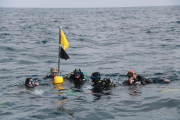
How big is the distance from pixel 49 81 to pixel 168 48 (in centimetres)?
1344

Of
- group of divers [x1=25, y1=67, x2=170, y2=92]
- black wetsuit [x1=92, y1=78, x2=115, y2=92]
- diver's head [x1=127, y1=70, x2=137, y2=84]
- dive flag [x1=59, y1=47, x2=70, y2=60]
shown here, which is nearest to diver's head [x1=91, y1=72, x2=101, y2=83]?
group of divers [x1=25, y1=67, x2=170, y2=92]

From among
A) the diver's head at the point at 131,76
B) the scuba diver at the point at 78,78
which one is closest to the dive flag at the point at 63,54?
the scuba diver at the point at 78,78

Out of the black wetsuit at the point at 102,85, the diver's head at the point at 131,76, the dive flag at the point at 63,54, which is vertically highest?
the dive flag at the point at 63,54

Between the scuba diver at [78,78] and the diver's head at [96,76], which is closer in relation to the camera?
the diver's head at [96,76]

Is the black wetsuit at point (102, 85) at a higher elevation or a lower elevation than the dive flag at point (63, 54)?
lower

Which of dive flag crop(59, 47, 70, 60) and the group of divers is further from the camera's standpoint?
dive flag crop(59, 47, 70, 60)

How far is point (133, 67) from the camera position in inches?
614

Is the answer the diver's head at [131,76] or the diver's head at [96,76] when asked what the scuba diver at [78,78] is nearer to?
the diver's head at [96,76]

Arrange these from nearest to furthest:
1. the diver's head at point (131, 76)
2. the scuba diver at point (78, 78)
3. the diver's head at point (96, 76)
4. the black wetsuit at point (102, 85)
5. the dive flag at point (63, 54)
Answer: the black wetsuit at point (102, 85) < the diver's head at point (96, 76) < the diver's head at point (131, 76) < the dive flag at point (63, 54) < the scuba diver at point (78, 78)

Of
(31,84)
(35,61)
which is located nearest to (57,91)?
(31,84)

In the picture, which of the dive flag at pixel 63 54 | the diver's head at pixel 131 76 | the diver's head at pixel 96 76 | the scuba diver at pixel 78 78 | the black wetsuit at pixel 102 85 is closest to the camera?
the black wetsuit at pixel 102 85

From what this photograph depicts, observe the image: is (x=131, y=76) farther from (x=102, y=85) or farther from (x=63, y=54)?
(x=63, y=54)

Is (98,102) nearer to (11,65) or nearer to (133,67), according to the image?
(133,67)

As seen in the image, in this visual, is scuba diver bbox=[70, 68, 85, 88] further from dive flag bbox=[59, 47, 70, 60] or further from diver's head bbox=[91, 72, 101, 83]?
diver's head bbox=[91, 72, 101, 83]
